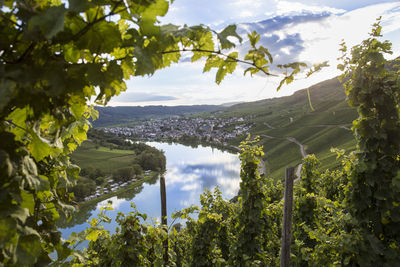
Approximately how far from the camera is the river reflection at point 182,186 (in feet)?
158

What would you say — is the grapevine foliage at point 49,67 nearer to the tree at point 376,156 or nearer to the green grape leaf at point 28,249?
the green grape leaf at point 28,249

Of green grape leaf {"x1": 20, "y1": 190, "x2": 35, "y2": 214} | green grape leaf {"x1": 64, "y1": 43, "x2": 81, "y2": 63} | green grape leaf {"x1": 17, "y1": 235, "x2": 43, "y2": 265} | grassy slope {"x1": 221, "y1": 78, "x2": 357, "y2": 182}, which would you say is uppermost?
green grape leaf {"x1": 64, "y1": 43, "x2": 81, "y2": 63}

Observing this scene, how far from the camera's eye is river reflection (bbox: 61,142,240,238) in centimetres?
4803

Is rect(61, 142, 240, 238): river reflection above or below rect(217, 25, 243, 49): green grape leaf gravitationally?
below

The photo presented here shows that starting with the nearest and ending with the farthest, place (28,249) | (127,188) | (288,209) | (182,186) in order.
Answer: (28,249), (288,209), (127,188), (182,186)

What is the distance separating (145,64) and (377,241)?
17.2 feet

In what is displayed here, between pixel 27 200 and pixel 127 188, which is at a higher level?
pixel 27 200

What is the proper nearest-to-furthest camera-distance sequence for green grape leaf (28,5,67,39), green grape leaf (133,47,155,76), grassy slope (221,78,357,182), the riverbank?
green grape leaf (28,5,67,39) < green grape leaf (133,47,155,76) < the riverbank < grassy slope (221,78,357,182)

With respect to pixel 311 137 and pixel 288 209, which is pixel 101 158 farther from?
pixel 288 209

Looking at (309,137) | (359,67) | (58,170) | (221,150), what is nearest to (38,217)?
(58,170)

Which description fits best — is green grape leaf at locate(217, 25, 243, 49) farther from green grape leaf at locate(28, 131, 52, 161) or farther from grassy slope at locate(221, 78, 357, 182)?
grassy slope at locate(221, 78, 357, 182)

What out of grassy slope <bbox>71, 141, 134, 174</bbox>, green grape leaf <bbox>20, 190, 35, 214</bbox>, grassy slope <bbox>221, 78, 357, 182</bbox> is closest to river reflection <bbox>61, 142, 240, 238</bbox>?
grassy slope <bbox>221, 78, 357, 182</bbox>

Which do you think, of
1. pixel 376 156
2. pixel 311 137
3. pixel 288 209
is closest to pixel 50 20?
pixel 288 209

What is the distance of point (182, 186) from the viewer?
65688mm
